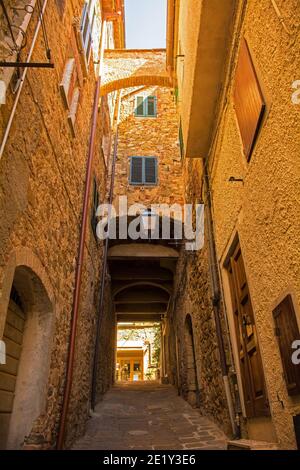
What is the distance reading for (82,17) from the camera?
666cm

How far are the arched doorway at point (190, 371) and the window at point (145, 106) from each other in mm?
7686

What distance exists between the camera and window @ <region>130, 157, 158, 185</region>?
10695 millimetres

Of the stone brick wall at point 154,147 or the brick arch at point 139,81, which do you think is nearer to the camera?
the brick arch at point 139,81

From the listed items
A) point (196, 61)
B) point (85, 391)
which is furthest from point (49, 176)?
point (85, 391)

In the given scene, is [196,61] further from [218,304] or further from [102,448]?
[102,448]

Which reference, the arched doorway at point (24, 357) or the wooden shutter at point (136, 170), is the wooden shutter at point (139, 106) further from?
the arched doorway at point (24, 357)

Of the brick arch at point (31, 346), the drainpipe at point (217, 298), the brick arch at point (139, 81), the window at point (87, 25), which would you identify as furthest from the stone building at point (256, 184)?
the brick arch at point (139, 81)

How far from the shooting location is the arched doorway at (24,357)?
11.6 feet

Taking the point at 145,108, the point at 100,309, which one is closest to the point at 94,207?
the point at 100,309

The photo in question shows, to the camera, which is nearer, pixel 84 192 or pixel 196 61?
pixel 196 61

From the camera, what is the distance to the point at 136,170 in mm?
10914

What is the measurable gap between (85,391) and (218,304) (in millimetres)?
3175

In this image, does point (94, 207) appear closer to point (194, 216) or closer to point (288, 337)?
point (194, 216)

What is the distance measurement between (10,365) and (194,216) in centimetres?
494
